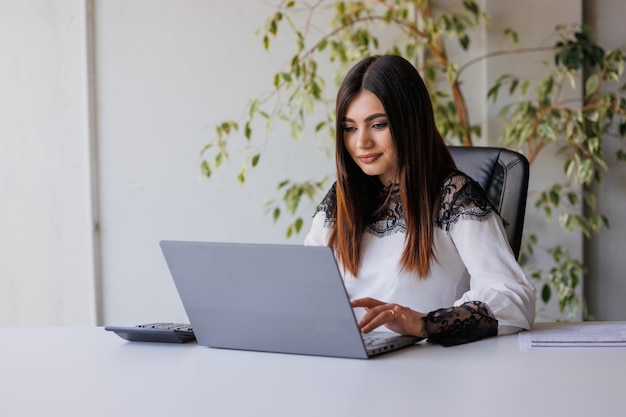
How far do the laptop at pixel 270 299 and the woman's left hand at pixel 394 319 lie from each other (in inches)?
0.9

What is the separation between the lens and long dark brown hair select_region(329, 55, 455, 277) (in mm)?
2074

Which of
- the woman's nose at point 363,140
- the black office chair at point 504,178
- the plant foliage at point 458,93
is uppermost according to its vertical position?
the plant foliage at point 458,93

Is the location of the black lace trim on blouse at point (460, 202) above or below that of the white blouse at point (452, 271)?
above

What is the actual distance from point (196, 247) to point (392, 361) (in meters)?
0.38

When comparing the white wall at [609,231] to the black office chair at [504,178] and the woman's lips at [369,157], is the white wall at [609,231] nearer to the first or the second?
the black office chair at [504,178]

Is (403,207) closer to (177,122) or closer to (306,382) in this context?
(306,382)

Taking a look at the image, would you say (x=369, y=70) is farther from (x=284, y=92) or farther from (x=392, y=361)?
(x=284, y=92)

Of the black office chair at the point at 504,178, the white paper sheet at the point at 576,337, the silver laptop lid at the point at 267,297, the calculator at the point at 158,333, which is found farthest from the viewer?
the black office chair at the point at 504,178

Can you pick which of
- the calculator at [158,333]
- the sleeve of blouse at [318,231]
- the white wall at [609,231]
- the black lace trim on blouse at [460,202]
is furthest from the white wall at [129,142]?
the calculator at [158,333]

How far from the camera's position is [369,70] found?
2.13 metres

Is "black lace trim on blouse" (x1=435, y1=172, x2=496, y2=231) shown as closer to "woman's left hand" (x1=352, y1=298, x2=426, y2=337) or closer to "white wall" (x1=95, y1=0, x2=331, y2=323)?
"woman's left hand" (x1=352, y1=298, x2=426, y2=337)

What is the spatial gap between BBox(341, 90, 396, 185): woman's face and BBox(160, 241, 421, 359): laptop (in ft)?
1.81

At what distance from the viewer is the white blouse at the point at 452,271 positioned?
1863 millimetres

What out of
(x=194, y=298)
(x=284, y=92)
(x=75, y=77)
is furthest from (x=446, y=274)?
(x=75, y=77)
